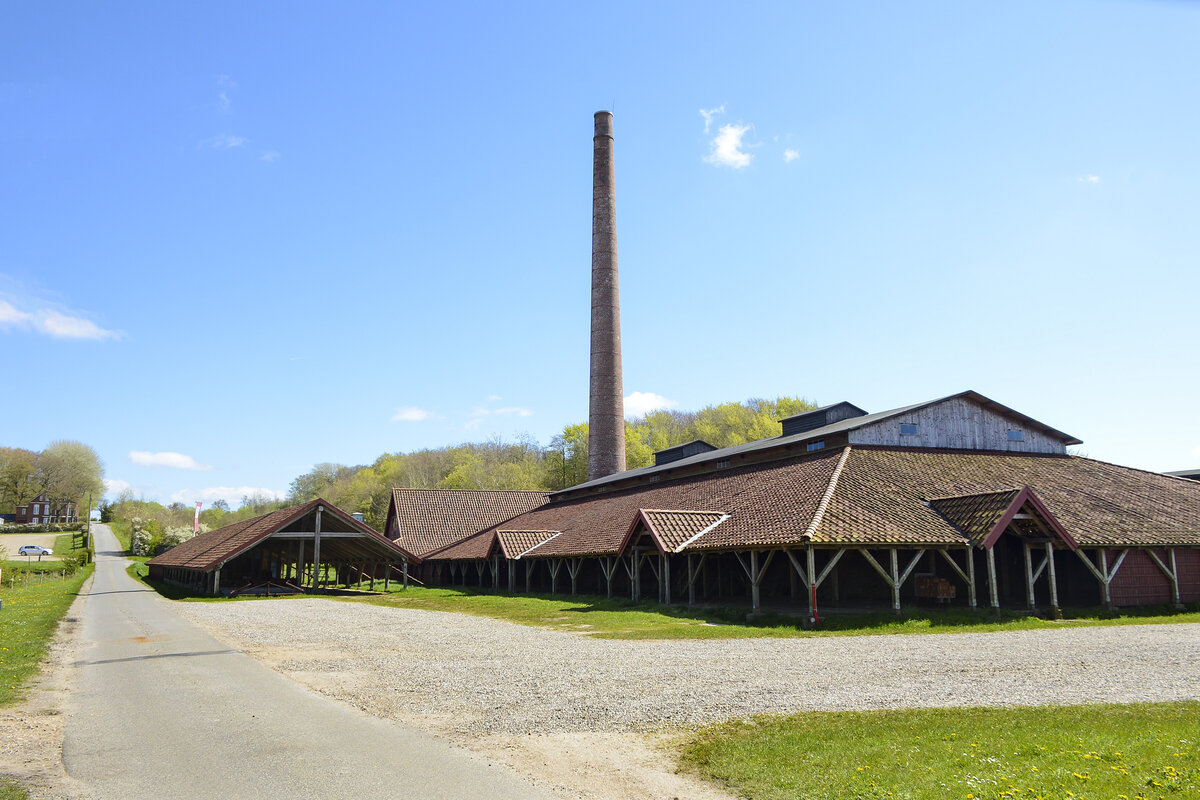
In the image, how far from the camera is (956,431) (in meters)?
32.5

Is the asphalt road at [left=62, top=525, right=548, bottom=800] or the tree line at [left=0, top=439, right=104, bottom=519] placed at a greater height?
the tree line at [left=0, top=439, right=104, bottom=519]

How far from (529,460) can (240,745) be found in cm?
8488

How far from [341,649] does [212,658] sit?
2.55 m

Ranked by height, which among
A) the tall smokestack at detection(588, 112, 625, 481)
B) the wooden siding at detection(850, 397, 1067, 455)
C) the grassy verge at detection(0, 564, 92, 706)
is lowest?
the grassy verge at detection(0, 564, 92, 706)

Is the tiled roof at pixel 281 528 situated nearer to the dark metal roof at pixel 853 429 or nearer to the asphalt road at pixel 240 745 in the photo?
the dark metal roof at pixel 853 429

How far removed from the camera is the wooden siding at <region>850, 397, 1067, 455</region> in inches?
1223

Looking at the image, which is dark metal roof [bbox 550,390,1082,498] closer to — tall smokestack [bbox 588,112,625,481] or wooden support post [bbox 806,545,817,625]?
wooden support post [bbox 806,545,817,625]

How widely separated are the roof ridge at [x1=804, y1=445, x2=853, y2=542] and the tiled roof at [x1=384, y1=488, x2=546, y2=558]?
3038cm

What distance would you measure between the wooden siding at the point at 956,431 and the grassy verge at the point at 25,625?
2560cm

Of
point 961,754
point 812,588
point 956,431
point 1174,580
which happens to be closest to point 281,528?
point 812,588

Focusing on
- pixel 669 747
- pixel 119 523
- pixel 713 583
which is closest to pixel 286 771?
pixel 669 747

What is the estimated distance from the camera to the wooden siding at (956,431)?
31062 millimetres

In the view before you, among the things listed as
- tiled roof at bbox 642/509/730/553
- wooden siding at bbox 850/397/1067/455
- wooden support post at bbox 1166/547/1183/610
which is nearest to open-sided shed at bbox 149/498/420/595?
tiled roof at bbox 642/509/730/553

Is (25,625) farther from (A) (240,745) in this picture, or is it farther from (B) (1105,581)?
(B) (1105,581)
